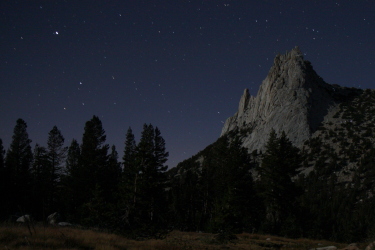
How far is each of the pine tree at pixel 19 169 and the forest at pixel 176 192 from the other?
0.49ft

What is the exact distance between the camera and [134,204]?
824 inches

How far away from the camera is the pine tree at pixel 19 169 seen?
1384 inches

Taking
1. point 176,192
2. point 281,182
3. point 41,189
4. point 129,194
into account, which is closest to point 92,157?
point 41,189

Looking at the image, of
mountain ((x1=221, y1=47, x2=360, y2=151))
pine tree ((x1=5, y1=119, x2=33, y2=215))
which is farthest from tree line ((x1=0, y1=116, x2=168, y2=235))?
mountain ((x1=221, y1=47, x2=360, y2=151))

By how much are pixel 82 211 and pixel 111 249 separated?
21450 mm

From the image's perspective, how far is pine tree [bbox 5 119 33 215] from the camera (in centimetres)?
3516

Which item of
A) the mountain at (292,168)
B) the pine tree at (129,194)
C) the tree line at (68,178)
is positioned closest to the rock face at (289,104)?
the mountain at (292,168)

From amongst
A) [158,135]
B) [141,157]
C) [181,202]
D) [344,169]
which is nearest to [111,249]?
[141,157]

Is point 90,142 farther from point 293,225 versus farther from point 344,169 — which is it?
point 344,169

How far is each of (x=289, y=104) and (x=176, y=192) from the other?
5230cm

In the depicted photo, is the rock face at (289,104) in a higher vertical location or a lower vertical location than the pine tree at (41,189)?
higher

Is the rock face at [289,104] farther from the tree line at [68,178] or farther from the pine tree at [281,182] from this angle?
the tree line at [68,178]

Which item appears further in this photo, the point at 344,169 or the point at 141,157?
the point at 344,169

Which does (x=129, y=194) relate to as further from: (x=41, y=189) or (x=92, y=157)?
(x=41, y=189)
